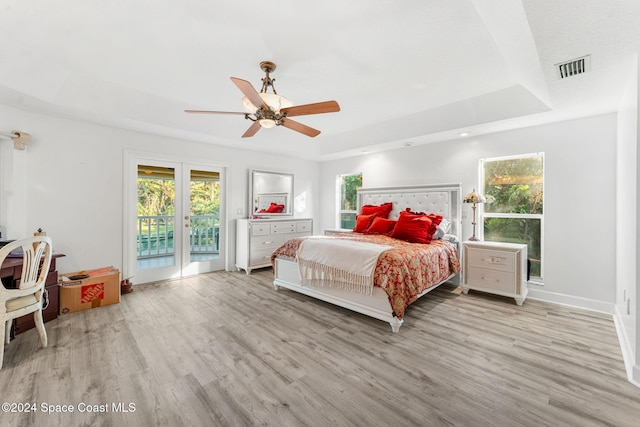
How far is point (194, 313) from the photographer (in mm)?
2996

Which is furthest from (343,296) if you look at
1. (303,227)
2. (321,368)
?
(303,227)

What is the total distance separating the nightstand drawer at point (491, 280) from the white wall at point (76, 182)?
4888 millimetres

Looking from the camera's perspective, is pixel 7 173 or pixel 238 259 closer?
pixel 7 173

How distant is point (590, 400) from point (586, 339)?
1066 millimetres

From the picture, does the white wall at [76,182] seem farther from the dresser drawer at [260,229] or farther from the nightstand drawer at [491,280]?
the nightstand drawer at [491,280]

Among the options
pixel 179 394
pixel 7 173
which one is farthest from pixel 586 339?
pixel 7 173

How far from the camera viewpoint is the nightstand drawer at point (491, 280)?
3.34 m

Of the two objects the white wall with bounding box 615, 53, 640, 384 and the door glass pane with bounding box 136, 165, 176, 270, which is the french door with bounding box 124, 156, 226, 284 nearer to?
the door glass pane with bounding box 136, 165, 176, 270

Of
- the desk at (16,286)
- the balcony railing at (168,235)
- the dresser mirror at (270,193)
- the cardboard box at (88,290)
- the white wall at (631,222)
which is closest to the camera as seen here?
the white wall at (631,222)

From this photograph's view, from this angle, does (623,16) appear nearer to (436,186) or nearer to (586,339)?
(586,339)

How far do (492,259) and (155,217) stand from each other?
4936mm

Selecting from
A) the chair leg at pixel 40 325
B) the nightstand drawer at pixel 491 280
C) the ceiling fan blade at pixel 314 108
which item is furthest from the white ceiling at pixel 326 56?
the chair leg at pixel 40 325

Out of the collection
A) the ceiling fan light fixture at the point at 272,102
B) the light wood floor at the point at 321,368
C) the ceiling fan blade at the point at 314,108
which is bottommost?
the light wood floor at the point at 321,368

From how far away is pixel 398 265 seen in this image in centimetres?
263
